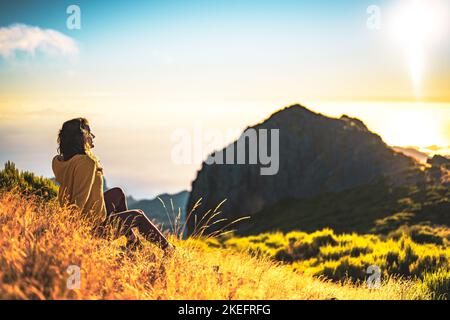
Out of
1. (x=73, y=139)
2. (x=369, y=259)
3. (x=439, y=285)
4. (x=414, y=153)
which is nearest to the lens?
(x=73, y=139)

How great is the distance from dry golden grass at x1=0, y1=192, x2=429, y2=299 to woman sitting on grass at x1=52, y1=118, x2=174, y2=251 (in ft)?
0.59

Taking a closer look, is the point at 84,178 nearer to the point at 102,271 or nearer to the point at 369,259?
the point at 102,271

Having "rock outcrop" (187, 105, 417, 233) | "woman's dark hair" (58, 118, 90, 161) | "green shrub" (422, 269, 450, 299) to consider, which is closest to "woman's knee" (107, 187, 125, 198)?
"woman's dark hair" (58, 118, 90, 161)

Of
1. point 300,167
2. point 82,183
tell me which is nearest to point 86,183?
point 82,183

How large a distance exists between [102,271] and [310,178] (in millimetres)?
52825

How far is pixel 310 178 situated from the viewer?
56.8m

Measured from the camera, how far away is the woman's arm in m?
6.81

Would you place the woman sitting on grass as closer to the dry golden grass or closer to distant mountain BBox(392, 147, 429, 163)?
the dry golden grass

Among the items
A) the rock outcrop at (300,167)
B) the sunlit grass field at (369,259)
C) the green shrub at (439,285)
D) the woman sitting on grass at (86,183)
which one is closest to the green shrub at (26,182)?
the woman sitting on grass at (86,183)

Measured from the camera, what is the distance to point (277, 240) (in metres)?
24.6

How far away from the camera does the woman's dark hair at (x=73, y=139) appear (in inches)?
273
